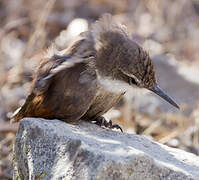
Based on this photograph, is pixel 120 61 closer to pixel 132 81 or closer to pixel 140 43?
pixel 132 81

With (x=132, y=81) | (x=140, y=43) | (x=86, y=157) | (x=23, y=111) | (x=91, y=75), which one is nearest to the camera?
(x=86, y=157)

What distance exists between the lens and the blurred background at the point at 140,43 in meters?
6.34

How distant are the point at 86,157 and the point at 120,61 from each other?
3.94 feet

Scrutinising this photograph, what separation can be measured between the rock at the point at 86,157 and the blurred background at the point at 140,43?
2.48ft

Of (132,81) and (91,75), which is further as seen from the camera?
(132,81)

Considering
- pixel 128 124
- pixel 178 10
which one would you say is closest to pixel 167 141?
pixel 128 124

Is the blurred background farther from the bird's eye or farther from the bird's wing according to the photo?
the bird's wing

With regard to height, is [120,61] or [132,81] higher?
[120,61]

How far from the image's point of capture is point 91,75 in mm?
4254

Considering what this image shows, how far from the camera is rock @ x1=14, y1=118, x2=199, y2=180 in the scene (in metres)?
3.27

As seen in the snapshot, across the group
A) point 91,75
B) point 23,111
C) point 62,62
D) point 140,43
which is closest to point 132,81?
point 91,75

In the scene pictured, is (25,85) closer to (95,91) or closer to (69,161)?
(95,91)

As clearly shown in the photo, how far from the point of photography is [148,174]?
3.34m

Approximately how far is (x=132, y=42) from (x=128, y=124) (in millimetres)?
2293
